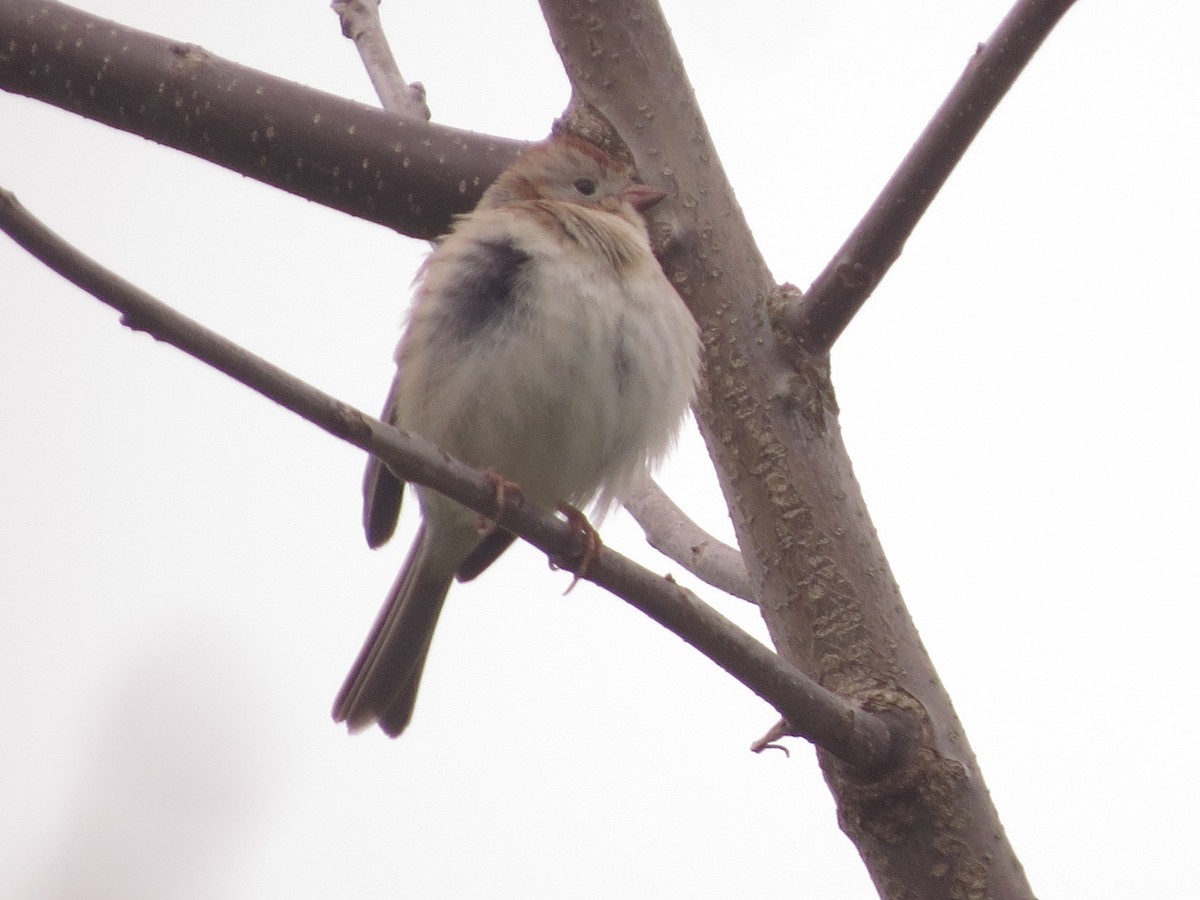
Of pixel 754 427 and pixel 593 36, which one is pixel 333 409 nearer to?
pixel 754 427

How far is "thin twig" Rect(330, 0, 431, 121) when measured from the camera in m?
4.39

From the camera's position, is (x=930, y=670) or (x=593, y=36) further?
(x=593, y=36)

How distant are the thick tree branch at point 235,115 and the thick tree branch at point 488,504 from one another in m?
1.43

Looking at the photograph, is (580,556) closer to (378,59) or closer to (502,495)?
(502,495)

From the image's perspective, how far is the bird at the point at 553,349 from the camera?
3268 mm

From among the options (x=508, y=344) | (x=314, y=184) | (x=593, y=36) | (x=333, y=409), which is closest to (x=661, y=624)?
(x=333, y=409)

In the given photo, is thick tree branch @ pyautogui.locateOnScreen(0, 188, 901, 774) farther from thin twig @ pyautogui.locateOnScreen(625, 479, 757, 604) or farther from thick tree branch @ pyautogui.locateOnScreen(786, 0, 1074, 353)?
thin twig @ pyautogui.locateOnScreen(625, 479, 757, 604)

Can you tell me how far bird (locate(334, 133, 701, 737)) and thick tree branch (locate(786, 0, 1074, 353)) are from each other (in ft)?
1.60

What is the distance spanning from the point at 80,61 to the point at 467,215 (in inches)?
41.7

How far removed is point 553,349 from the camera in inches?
128

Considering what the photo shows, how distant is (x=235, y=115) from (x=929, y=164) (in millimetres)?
1891

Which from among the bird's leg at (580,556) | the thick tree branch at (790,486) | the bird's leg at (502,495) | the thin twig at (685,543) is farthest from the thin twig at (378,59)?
the bird's leg at (502,495)

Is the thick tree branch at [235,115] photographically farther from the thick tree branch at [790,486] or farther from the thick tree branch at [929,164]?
the thick tree branch at [929,164]

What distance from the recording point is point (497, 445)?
3.35m
